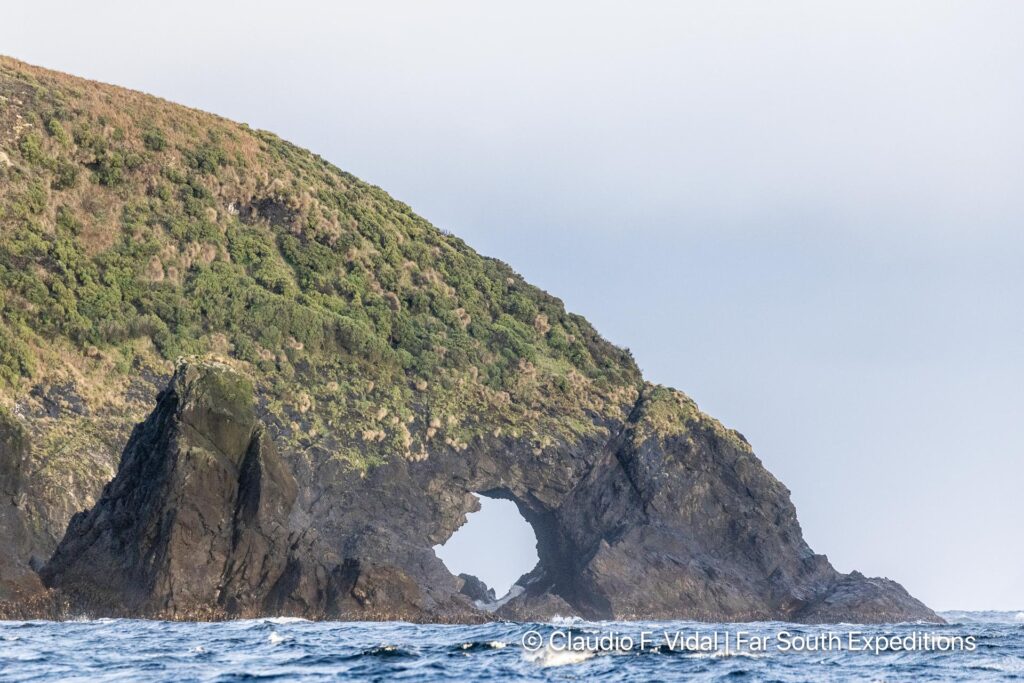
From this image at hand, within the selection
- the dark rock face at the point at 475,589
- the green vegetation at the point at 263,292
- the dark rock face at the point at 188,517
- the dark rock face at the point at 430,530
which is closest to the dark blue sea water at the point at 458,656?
the dark rock face at the point at 188,517

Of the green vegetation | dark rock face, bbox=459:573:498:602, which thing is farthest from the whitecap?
dark rock face, bbox=459:573:498:602

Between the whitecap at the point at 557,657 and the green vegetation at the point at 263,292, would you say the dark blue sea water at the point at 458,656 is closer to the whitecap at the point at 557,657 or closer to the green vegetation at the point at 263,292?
the whitecap at the point at 557,657

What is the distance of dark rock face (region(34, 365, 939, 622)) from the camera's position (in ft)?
157

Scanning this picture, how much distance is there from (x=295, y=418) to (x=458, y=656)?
36.8 meters

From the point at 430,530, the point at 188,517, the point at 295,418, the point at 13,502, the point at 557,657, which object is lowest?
the point at 557,657

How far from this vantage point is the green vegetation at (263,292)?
218 ft

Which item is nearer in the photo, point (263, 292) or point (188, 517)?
point (188, 517)

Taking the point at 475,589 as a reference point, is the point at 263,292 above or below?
above

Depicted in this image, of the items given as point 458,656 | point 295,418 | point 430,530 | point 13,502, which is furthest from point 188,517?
point 458,656

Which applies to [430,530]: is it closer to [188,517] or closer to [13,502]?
[188,517]

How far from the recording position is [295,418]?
6612 cm

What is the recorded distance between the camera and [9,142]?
71312 millimetres

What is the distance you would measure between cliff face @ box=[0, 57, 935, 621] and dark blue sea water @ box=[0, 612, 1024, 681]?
902 centimetres

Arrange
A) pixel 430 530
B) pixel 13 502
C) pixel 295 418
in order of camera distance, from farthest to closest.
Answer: pixel 295 418 → pixel 430 530 → pixel 13 502
